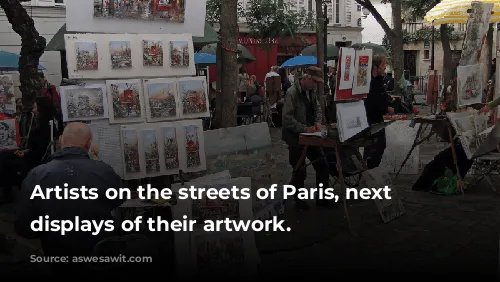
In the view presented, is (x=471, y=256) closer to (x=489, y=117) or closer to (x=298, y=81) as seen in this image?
(x=298, y=81)

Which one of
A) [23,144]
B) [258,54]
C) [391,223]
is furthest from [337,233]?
[258,54]

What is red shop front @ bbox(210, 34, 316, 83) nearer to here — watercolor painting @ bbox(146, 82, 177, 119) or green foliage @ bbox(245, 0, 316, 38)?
green foliage @ bbox(245, 0, 316, 38)

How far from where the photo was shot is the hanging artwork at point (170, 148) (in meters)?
5.29

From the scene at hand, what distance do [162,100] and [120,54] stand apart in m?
0.53

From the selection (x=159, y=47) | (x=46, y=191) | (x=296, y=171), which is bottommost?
(x=296, y=171)

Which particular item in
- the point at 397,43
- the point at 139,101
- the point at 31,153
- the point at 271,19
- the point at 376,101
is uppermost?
the point at 271,19

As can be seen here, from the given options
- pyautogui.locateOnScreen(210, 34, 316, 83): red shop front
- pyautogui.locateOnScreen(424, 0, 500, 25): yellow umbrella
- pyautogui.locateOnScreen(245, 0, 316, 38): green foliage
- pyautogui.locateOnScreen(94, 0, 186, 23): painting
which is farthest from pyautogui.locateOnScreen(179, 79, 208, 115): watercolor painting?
pyautogui.locateOnScreen(210, 34, 316, 83): red shop front

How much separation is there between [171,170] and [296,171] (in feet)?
5.06

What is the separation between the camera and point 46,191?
3271mm

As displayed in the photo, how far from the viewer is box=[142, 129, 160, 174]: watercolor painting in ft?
17.1

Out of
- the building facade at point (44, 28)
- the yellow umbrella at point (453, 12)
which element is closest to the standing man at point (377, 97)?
the yellow umbrella at point (453, 12)

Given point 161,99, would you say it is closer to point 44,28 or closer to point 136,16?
point 136,16

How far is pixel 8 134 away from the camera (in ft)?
22.8

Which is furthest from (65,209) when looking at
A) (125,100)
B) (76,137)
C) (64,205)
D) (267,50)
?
(267,50)
